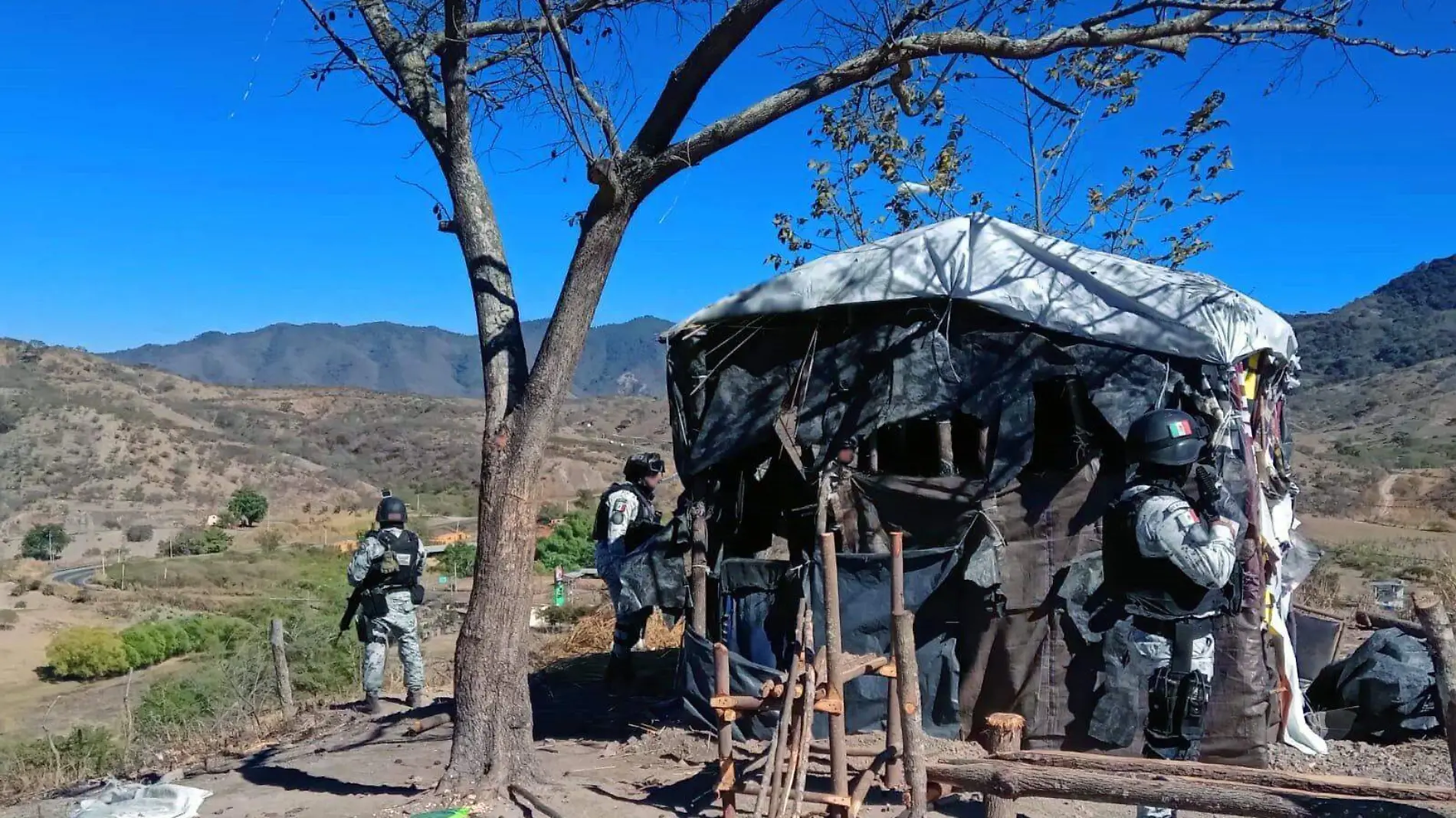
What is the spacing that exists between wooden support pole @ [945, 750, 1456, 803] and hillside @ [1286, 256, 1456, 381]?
77.6 metres

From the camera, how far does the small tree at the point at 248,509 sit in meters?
40.4

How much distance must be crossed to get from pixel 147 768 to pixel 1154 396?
7882 millimetres

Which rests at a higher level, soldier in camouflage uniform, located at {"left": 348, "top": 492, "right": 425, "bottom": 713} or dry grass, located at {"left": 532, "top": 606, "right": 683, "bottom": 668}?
soldier in camouflage uniform, located at {"left": 348, "top": 492, "right": 425, "bottom": 713}

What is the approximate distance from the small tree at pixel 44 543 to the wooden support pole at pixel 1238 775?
122 ft

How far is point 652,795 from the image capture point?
263 inches

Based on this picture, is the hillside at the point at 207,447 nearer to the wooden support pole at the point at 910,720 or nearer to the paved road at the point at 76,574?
the paved road at the point at 76,574

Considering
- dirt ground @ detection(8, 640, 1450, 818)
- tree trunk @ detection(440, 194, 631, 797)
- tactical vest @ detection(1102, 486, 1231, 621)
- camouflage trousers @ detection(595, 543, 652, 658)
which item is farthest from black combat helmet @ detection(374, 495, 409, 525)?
tactical vest @ detection(1102, 486, 1231, 621)

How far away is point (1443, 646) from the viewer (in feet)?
11.2

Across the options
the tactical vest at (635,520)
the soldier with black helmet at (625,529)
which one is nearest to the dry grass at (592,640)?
the soldier with black helmet at (625,529)

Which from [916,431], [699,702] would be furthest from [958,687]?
[916,431]

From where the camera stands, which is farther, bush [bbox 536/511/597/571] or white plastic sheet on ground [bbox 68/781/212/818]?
bush [bbox 536/511/597/571]

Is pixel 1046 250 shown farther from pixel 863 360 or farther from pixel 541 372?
pixel 541 372

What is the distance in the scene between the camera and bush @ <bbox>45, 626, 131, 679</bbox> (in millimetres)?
18484

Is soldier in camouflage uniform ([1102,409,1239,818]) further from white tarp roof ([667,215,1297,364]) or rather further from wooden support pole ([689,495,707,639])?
wooden support pole ([689,495,707,639])
